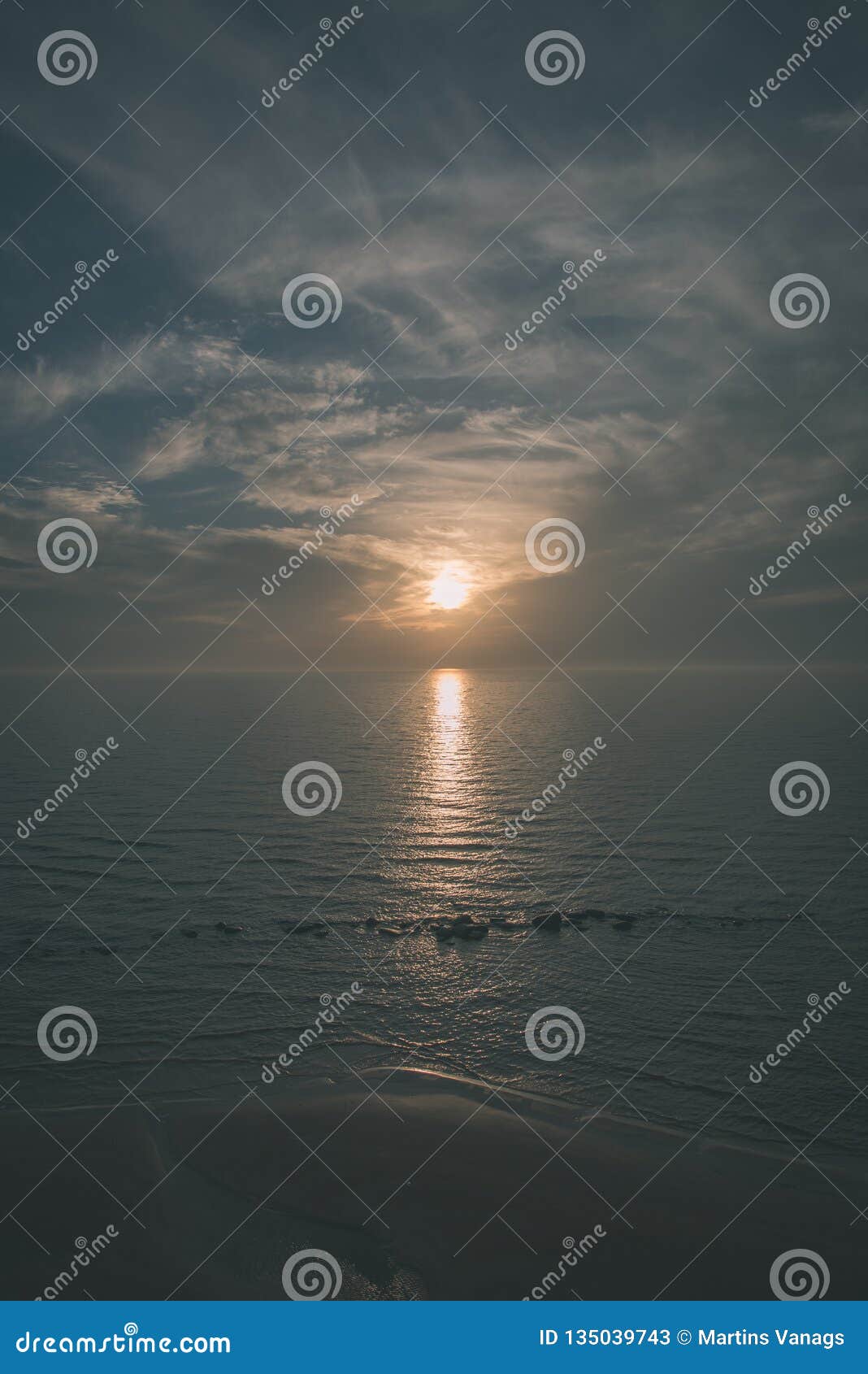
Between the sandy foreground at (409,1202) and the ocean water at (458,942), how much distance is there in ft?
5.51

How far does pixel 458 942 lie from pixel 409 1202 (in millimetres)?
15190

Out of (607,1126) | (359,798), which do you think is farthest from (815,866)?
(359,798)

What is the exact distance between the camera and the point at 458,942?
2962 centimetres

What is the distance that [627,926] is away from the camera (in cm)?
3116

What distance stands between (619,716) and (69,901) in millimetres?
131392

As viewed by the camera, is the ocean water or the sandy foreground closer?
the sandy foreground

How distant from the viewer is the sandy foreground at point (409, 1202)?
41.4ft

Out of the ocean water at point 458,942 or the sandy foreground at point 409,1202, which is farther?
the ocean water at point 458,942

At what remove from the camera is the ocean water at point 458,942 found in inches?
798

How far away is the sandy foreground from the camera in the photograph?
1262 cm

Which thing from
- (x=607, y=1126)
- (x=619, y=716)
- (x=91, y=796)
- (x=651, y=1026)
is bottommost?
(x=91, y=796)

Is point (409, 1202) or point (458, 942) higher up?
point (458, 942)

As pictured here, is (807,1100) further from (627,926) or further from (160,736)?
(160,736)

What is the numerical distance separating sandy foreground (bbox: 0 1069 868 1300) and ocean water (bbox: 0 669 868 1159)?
1.68 m
